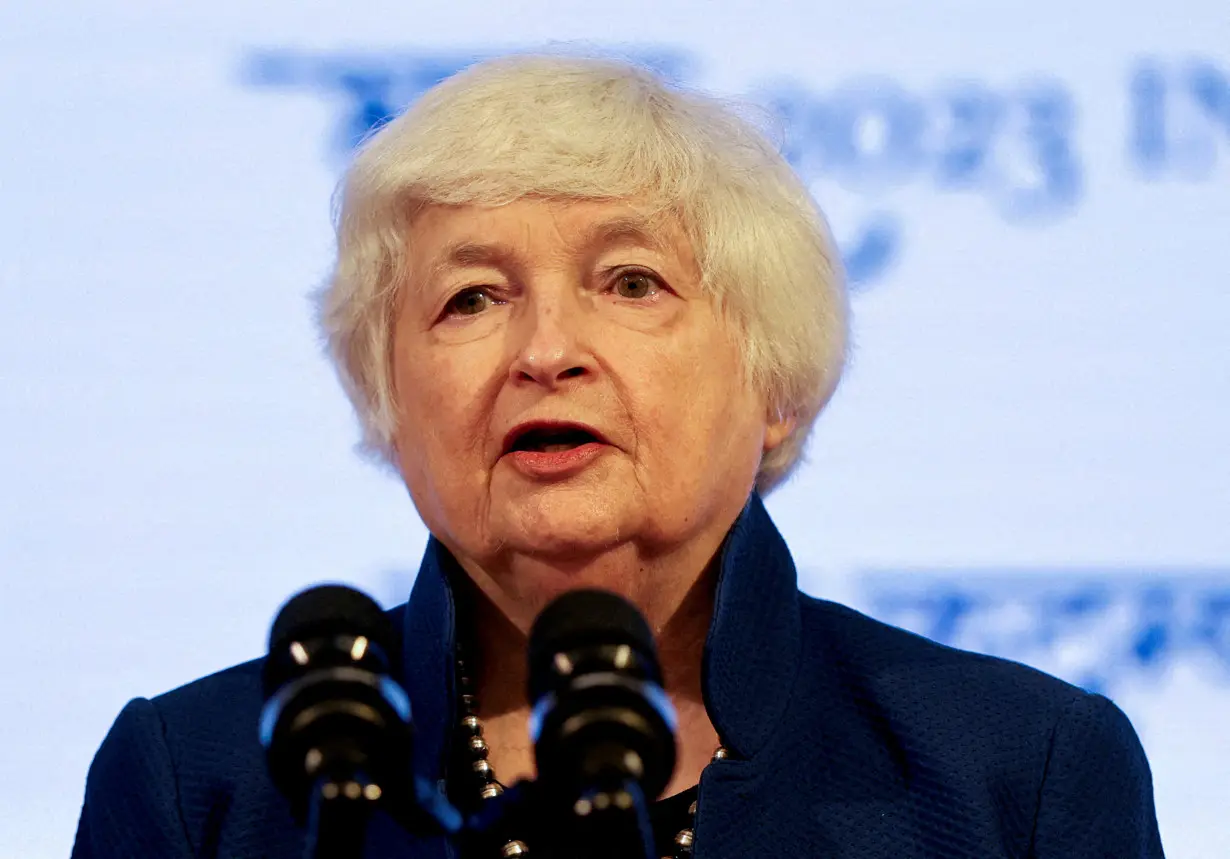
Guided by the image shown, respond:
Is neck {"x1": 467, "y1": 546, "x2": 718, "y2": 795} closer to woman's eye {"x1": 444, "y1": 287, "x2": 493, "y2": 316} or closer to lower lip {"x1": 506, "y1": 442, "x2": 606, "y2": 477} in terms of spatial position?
lower lip {"x1": 506, "y1": 442, "x2": 606, "y2": 477}

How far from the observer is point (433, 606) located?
6.34 ft

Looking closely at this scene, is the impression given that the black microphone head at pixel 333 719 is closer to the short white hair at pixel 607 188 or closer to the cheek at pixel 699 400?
the cheek at pixel 699 400

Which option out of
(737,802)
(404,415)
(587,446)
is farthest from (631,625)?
(404,415)

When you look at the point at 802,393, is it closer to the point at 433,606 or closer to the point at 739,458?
the point at 739,458

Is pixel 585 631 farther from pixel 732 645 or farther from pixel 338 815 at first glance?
pixel 732 645

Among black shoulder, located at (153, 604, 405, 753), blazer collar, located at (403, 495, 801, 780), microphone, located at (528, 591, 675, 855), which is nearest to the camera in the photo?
microphone, located at (528, 591, 675, 855)

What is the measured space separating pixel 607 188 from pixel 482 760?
0.71 metres

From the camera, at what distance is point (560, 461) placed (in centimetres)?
171

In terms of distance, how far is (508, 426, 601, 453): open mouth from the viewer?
5.68 ft

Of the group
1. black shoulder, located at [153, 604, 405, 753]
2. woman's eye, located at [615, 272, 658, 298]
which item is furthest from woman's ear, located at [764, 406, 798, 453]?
black shoulder, located at [153, 604, 405, 753]

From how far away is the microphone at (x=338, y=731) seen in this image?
3.58ft

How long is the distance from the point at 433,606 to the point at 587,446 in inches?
14.1

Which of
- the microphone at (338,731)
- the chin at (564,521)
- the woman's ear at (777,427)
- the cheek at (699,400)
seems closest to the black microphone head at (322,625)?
the microphone at (338,731)

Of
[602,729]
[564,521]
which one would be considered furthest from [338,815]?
[564,521]
